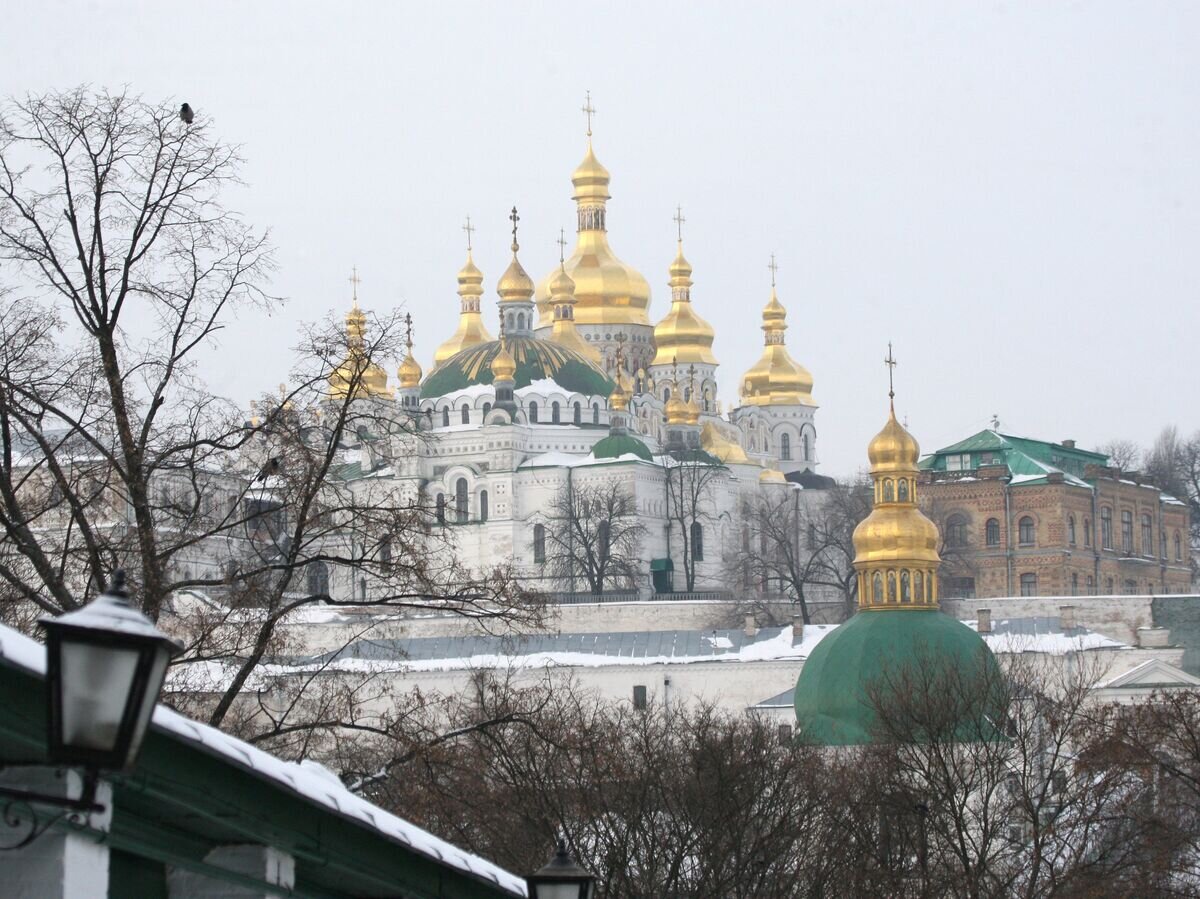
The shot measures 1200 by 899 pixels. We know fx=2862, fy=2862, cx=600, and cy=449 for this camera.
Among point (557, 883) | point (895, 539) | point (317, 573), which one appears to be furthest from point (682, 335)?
point (557, 883)

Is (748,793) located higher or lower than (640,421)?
lower

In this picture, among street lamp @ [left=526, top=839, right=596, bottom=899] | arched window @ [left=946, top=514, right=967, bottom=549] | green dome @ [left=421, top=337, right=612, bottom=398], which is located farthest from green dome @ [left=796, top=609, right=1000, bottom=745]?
green dome @ [left=421, top=337, right=612, bottom=398]

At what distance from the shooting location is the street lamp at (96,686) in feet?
18.7

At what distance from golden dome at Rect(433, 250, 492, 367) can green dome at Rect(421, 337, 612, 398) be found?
5.48m

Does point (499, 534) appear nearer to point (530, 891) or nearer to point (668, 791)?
point (668, 791)

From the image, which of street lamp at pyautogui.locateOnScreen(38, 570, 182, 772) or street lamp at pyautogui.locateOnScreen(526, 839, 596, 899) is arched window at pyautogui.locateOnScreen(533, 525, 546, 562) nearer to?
street lamp at pyautogui.locateOnScreen(526, 839, 596, 899)

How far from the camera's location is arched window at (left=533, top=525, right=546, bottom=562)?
91.9 meters

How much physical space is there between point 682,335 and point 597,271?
4244mm

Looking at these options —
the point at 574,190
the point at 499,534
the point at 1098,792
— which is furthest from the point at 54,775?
the point at 574,190

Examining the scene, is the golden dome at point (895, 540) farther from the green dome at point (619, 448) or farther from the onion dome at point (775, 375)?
the onion dome at point (775, 375)

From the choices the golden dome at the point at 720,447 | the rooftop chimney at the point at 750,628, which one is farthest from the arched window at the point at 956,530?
the rooftop chimney at the point at 750,628

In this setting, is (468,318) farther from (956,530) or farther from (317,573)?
(317,573)

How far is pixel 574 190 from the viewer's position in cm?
11156

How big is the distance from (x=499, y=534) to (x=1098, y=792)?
217 ft
